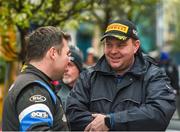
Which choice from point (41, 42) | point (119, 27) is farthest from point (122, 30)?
point (41, 42)

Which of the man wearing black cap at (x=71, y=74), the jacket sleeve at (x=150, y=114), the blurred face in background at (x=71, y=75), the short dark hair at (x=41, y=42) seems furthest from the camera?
the blurred face in background at (x=71, y=75)

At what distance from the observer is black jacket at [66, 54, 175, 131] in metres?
3.70

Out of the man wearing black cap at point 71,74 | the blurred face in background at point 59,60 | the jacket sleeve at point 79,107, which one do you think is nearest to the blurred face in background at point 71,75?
the man wearing black cap at point 71,74

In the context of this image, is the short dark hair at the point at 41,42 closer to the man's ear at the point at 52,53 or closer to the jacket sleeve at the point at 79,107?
the man's ear at the point at 52,53

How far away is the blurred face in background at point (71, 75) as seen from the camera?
5387 mm

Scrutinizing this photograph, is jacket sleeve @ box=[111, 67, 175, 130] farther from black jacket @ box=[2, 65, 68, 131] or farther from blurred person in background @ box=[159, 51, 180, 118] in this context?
blurred person in background @ box=[159, 51, 180, 118]

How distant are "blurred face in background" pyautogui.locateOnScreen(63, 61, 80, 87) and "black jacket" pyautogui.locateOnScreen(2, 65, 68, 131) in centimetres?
198

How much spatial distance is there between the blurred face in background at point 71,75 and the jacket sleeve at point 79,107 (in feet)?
4.21

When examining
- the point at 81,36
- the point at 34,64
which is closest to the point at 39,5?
the point at 34,64

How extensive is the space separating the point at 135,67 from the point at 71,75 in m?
1.62

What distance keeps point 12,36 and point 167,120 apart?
5.97m

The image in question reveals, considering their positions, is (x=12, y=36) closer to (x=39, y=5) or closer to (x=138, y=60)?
(x=39, y=5)

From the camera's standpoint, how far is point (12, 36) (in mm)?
9289

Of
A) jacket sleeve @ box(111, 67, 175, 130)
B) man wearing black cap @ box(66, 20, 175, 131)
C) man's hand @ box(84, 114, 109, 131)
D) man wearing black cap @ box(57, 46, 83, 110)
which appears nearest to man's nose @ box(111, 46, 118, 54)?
man wearing black cap @ box(66, 20, 175, 131)
